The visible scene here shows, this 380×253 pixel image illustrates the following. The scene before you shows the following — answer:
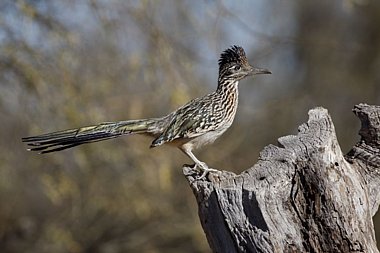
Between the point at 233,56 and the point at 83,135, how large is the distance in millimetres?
1140

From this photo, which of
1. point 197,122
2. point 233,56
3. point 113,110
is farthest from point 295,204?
point 113,110

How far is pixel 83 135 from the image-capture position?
4594 mm

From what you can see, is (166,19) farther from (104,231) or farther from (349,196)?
(349,196)

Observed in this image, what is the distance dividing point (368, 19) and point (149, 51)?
7.30 metres

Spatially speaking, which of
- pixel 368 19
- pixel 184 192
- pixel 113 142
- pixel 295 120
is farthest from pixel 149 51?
pixel 368 19

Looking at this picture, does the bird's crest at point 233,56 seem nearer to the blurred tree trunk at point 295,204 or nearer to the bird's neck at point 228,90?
the bird's neck at point 228,90

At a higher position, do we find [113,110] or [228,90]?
[113,110]

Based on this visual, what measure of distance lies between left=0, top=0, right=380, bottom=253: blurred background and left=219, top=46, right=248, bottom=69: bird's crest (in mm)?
1587

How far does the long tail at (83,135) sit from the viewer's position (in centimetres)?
438

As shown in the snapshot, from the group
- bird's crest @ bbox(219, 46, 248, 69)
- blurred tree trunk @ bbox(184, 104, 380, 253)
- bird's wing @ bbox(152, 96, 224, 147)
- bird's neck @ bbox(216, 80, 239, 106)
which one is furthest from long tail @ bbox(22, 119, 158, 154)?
blurred tree trunk @ bbox(184, 104, 380, 253)

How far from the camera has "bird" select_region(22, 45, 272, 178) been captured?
4.79 meters

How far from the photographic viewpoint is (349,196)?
3.28 meters

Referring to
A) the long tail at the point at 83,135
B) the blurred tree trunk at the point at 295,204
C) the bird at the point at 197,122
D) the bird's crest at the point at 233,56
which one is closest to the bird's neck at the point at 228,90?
the bird at the point at 197,122

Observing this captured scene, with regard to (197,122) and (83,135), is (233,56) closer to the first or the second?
(197,122)
